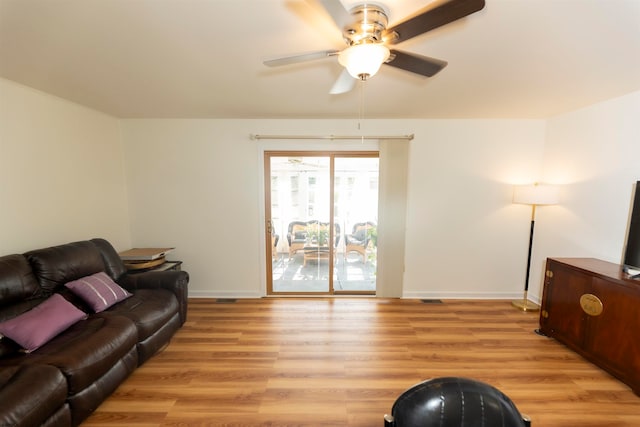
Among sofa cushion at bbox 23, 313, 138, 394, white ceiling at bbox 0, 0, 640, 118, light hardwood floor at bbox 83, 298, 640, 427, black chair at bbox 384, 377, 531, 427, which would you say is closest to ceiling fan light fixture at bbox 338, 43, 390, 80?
white ceiling at bbox 0, 0, 640, 118

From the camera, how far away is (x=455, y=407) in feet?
3.10

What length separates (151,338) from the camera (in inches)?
80.4

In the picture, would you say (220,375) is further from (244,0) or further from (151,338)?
(244,0)

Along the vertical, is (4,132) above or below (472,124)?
below

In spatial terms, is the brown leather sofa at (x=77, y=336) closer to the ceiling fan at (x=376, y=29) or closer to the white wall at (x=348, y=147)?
the white wall at (x=348, y=147)

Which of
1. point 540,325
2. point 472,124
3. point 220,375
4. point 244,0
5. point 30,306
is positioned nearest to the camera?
point 244,0

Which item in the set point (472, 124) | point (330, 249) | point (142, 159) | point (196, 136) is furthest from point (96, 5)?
point (472, 124)

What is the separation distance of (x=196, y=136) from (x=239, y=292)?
2.12m

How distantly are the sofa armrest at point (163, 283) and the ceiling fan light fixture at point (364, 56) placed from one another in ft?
7.99

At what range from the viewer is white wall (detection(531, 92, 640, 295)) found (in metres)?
2.26

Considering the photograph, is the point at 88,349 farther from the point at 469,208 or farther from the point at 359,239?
the point at 469,208

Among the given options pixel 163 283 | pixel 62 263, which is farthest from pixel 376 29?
pixel 62 263

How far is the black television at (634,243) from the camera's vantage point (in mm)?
2014

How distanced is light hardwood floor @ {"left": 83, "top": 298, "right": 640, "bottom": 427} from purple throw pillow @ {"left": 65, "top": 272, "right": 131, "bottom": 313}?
2.02 ft
